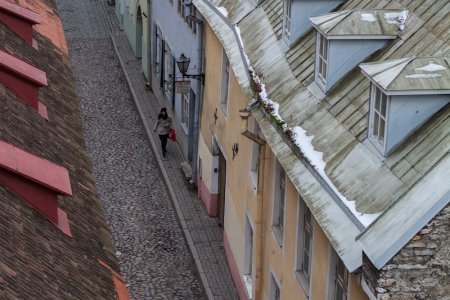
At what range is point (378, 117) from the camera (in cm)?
1467

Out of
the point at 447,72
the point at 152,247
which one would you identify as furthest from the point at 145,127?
the point at 447,72

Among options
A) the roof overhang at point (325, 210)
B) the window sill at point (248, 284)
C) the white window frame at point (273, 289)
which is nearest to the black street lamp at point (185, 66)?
the window sill at point (248, 284)

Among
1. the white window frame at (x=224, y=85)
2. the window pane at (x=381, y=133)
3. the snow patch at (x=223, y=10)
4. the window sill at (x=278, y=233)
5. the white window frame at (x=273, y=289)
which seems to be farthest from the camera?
the white window frame at (x=224, y=85)

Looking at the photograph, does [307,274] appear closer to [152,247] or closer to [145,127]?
[152,247]

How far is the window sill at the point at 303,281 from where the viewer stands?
1744cm

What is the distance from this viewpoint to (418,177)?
525 inches

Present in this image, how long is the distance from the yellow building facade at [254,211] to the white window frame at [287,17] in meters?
1.64

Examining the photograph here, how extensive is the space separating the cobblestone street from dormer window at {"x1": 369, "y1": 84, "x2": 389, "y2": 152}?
9.34 metres

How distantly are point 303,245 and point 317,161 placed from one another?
2475 millimetres

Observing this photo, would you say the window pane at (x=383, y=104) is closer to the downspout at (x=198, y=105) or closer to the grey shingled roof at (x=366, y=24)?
the grey shingled roof at (x=366, y=24)

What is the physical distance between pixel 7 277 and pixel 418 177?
16.6 feet

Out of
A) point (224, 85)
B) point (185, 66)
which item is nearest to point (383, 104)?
point (224, 85)

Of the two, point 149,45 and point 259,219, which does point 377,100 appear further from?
point 149,45

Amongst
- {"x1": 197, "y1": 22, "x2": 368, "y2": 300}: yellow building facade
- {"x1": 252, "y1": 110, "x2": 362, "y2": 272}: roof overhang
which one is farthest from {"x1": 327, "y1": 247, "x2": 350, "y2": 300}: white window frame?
{"x1": 252, "y1": 110, "x2": 362, "y2": 272}: roof overhang
